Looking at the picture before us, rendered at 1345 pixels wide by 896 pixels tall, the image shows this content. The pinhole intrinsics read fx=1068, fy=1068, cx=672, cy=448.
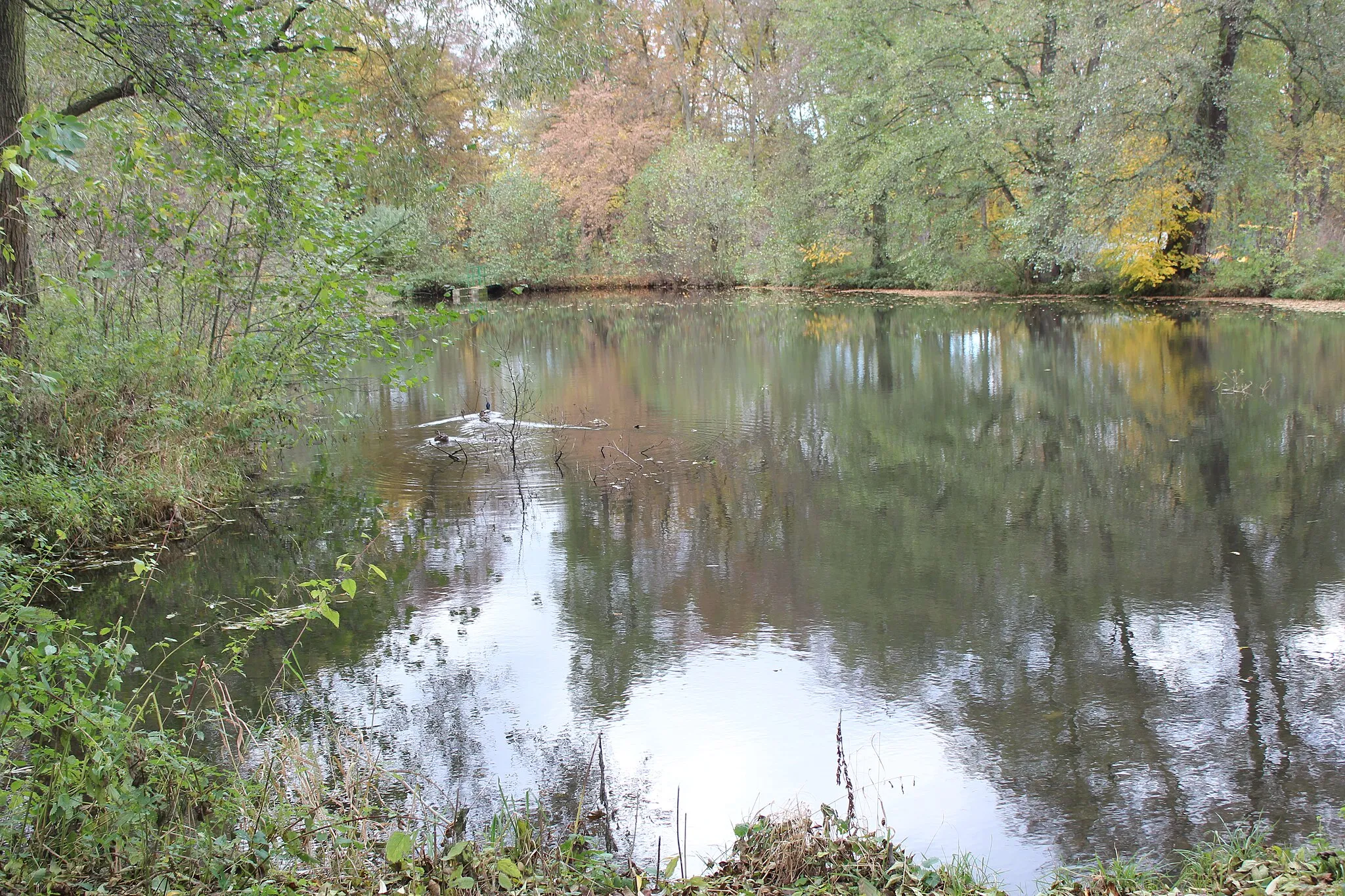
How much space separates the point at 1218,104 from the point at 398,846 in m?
24.4

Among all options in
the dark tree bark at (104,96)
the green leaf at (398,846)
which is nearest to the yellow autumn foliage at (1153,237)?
the dark tree bark at (104,96)

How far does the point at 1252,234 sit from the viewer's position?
25.2 metres

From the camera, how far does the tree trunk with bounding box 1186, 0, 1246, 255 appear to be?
72.8 ft

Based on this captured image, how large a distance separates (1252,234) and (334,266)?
23.1m

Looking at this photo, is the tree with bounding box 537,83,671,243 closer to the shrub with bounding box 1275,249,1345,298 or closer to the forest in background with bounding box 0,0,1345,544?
the forest in background with bounding box 0,0,1345,544

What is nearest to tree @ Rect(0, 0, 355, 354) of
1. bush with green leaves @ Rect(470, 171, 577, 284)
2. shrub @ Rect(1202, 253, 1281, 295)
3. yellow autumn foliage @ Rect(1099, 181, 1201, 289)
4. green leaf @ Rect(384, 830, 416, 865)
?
green leaf @ Rect(384, 830, 416, 865)

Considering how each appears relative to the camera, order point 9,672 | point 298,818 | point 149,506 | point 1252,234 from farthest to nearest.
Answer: point 1252,234 < point 149,506 < point 298,818 < point 9,672

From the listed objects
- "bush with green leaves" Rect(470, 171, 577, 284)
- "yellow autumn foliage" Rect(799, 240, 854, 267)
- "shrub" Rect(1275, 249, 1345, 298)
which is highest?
"bush with green leaves" Rect(470, 171, 577, 284)

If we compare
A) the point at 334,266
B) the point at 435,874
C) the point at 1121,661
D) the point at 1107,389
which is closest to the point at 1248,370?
the point at 1107,389

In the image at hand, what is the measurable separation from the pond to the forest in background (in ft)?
4.57

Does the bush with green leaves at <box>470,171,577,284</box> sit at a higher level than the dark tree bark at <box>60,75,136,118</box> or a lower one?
higher

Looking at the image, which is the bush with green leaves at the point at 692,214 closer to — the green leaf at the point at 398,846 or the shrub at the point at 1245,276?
the shrub at the point at 1245,276

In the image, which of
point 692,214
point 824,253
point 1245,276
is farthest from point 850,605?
point 692,214

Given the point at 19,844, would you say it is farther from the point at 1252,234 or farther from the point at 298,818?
the point at 1252,234
